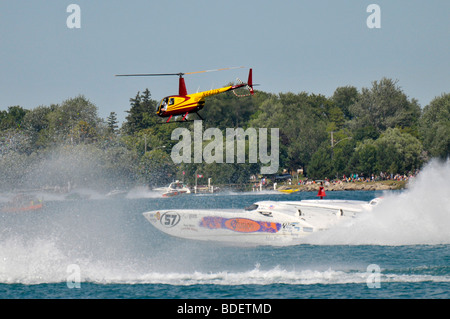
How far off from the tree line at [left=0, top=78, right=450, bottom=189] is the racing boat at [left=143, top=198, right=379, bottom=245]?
69870 millimetres

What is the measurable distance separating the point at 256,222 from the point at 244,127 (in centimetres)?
9009

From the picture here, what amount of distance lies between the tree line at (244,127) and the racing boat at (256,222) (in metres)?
69.9

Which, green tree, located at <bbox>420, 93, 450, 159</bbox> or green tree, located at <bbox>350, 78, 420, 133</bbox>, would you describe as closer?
green tree, located at <bbox>420, 93, 450, 159</bbox>

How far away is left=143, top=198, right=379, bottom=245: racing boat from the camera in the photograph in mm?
32594

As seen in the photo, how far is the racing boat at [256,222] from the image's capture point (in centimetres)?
3259

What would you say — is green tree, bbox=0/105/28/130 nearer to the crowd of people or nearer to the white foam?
the crowd of people

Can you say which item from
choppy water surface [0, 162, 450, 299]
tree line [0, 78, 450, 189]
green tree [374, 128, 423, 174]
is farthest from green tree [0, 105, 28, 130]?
choppy water surface [0, 162, 450, 299]

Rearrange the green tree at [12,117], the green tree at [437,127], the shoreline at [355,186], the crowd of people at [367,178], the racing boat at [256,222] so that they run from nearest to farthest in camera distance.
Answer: the racing boat at [256,222], the green tree at [437,127], the shoreline at [355,186], the crowd of people at [367,178], the green tree at [12,117]

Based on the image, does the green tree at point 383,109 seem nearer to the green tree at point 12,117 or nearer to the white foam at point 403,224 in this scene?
the green tree at point 12,117

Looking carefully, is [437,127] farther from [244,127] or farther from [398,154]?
[244,127]

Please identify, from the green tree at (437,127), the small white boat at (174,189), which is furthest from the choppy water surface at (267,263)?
the small white boat at (174,189)

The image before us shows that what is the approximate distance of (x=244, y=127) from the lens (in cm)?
12225

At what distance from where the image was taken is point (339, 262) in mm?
26844

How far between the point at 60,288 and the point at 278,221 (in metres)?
12.6
